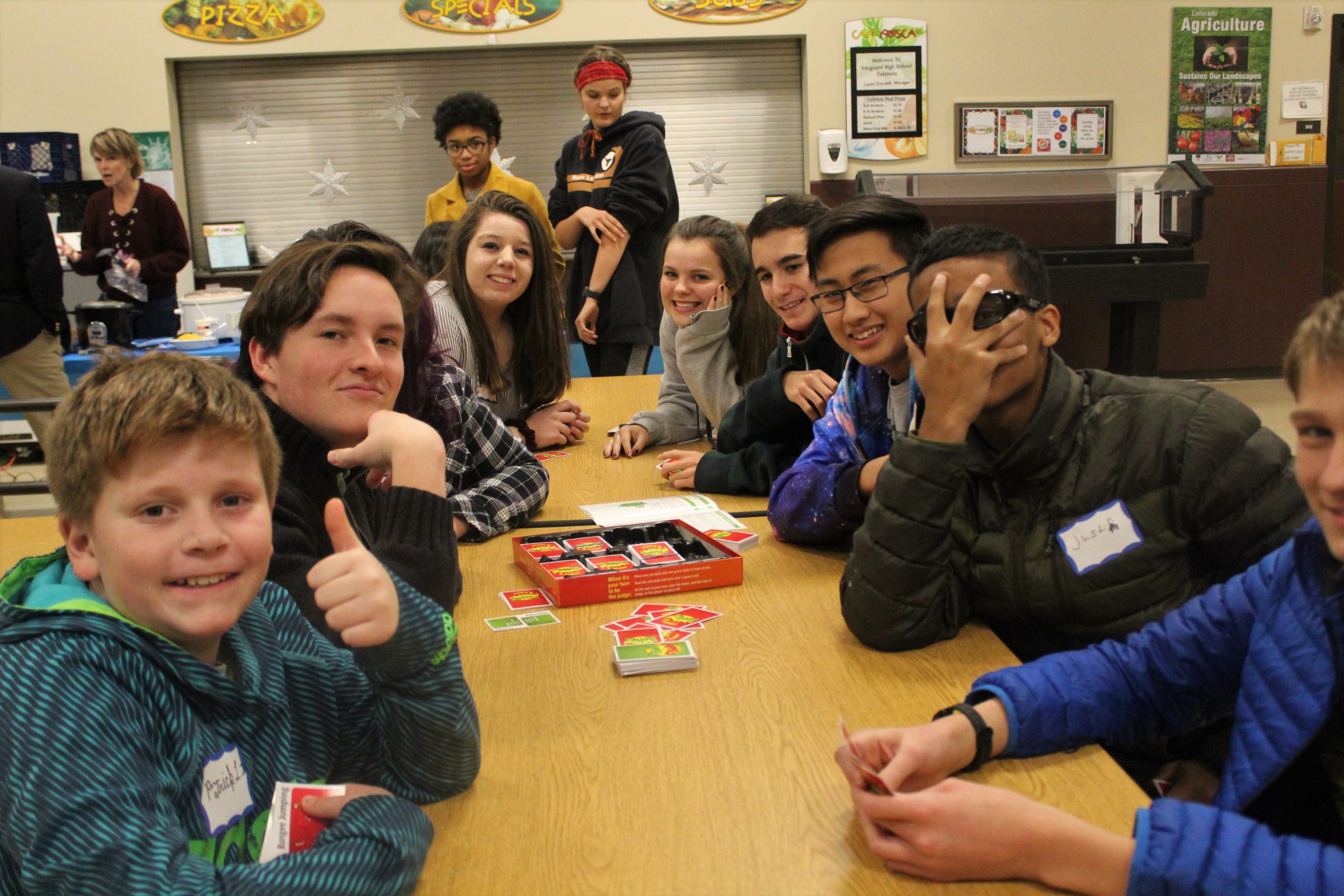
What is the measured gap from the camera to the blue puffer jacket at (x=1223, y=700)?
2.99ft

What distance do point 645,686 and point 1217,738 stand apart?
0.80 meters

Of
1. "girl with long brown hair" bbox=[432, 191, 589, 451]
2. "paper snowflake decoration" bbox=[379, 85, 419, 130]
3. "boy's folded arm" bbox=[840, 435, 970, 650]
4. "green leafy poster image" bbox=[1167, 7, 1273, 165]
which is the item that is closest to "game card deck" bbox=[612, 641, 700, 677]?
"boy's folded arm" bbox=[840, 435, 970, 650]

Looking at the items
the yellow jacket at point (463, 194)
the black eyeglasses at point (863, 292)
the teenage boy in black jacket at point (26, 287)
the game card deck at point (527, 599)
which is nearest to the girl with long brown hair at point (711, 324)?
the black eyeglasses at point (863, 292)

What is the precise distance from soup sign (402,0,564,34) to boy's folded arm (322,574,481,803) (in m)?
6.54

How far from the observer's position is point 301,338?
5.13 ft

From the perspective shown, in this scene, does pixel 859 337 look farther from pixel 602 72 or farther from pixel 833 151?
pixel 833 151

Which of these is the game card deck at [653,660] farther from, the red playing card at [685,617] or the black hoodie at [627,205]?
the black hoodie at [627,205]

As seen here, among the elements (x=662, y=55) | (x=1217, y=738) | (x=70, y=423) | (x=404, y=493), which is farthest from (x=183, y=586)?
(x=662, y=55)

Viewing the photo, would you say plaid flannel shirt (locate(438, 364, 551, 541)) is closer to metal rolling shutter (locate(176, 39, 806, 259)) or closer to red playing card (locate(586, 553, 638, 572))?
red playing card (locate(586, 553, 638, 572))

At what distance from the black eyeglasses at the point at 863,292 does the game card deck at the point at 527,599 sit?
0.75m

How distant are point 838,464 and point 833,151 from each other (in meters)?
5.44

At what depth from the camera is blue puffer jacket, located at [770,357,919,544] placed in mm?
1847

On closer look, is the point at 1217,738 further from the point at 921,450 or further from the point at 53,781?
the point at 53,781

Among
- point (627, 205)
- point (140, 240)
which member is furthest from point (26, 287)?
point (627, 205)
